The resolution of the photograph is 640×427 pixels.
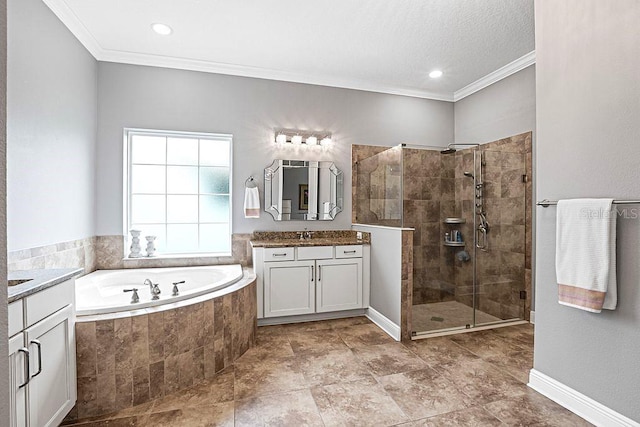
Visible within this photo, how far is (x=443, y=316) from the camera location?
10.5 ft

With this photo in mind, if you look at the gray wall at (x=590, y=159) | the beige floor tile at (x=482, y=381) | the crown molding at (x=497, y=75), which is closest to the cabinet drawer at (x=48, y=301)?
the beige floor tile at (x=482, y=381)

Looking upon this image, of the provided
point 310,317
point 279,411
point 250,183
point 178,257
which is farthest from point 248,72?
point 279,411

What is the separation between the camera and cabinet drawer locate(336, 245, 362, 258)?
11.0 feet

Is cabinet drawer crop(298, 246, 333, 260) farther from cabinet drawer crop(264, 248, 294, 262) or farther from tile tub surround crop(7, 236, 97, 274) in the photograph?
tile tub surround crop(7, 236, 97, 274)

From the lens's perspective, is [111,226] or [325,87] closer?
[111,226]

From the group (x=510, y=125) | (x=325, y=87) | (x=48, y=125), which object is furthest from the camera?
(x=325, y=87)

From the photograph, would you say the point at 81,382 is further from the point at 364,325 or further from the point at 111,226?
the point at 364,325

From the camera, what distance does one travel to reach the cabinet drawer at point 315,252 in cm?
323

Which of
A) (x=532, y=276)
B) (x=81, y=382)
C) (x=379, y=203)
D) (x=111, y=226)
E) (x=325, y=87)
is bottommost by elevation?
(x=81, y=382)

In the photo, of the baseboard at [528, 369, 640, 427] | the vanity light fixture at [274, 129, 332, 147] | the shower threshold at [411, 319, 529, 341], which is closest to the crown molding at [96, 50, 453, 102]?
the vanity light fixture at [274, 129, 332, 147]

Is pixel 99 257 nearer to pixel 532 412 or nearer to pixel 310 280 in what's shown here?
pixel 310 280

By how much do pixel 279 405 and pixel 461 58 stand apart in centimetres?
348

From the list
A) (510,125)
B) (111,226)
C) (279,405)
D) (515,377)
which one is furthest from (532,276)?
(111,226)

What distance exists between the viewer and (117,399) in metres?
1.85
